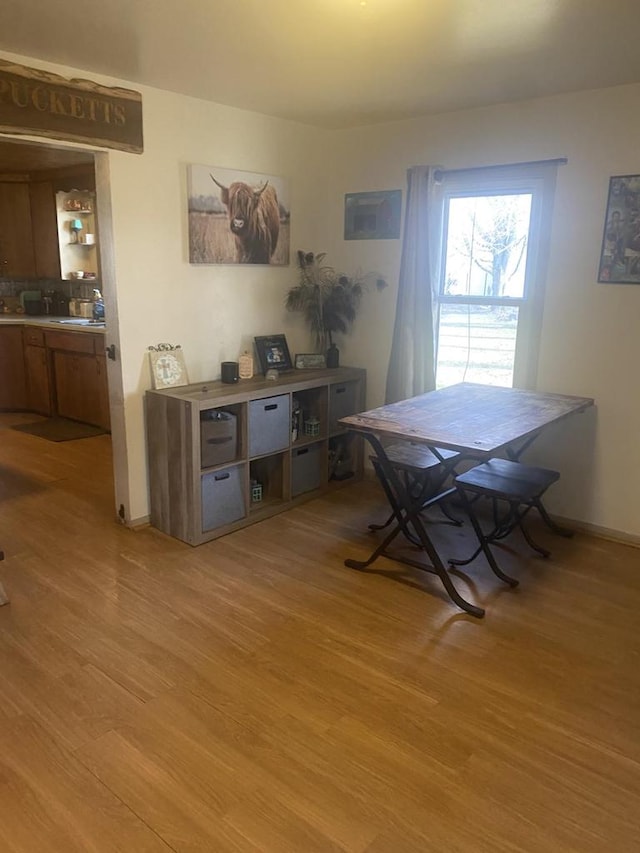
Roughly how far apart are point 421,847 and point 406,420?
173 centimetres

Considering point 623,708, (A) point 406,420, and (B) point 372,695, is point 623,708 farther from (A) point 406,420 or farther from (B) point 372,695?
Answer: (A) point 406,420

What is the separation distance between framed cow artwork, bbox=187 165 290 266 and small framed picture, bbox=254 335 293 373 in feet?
1.56

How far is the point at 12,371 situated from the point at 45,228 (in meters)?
1.40

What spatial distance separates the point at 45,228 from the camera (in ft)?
19.9

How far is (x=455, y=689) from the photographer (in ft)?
7.36

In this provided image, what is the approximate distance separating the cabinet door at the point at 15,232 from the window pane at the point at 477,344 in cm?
438

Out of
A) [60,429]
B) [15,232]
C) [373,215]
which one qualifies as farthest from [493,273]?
[15,232]

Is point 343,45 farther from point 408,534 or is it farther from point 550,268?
point 408,534

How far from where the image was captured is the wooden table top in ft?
8.64

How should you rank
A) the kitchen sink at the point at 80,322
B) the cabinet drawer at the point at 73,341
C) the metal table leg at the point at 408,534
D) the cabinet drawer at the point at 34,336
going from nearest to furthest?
the metal table leg at the point at 408,534 → the cabinet drawer at the point at 73,341 → the kitchen sink at the point at 80,322 → the cabinet drawer at the point at 34,336

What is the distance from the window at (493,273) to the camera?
11.5 feet

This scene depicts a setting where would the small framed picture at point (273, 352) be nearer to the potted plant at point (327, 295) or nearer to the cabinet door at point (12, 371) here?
the potted plant at point (327, 295)

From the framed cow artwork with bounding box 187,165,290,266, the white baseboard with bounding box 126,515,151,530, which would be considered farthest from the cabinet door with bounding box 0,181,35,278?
the white baseboard with bounding box 126,515,151,530

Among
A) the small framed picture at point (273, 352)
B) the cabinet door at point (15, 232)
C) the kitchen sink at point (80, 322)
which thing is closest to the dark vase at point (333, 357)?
the small framed picture at point (273, 352)
